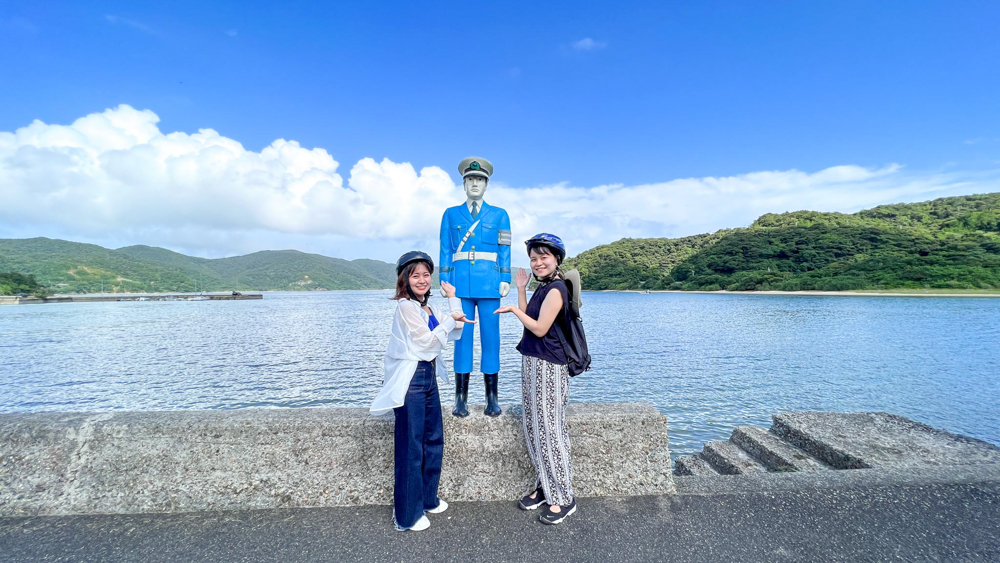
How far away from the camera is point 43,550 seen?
2758mm

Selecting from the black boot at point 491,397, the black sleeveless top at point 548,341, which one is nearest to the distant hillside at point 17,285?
the black boot at point 491,397

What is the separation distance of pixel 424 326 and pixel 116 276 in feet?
613

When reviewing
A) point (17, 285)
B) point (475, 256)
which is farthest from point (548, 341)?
point (17, 285)

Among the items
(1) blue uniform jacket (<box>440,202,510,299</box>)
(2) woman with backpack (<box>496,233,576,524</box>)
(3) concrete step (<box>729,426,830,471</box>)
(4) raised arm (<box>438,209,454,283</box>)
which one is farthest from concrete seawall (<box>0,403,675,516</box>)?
(3) concrete step (<box>729,426,830,471</box>)

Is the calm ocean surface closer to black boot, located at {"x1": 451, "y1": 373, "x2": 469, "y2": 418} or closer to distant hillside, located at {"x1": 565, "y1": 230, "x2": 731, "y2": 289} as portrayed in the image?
black boot, located at {"x1": 451, "y1": 373, "x2": 469, "y2": 418}

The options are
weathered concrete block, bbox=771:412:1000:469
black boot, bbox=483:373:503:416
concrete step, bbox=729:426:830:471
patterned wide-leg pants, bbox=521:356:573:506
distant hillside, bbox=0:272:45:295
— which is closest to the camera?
patterned wide-leg pants, bbox=521:356:573:506

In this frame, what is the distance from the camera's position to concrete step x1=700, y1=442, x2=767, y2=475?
564 cm

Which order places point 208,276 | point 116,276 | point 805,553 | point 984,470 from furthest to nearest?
point 208,276 → point 116,276 → point 984,470 → point 805,553

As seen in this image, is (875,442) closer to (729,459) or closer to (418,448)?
(729,459)

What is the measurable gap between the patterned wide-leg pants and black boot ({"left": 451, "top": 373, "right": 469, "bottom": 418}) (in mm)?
672

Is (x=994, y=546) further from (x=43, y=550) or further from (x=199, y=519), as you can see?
(x=43, y=550)

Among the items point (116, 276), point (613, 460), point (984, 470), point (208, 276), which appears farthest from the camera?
point (208, 276)

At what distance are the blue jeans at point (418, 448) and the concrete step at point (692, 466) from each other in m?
4.70

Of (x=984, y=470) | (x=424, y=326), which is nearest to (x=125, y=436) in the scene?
(x=424, y=326)
